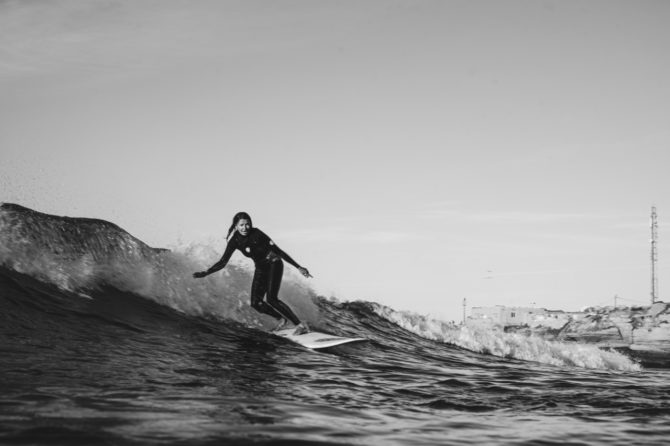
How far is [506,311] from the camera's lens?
87.9m

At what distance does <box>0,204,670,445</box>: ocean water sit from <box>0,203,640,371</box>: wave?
3cm

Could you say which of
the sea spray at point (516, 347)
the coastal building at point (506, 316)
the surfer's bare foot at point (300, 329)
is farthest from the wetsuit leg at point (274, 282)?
the coastal building at point (506, 316)

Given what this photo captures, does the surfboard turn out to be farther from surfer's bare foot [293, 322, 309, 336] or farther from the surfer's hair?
the surfer's hair

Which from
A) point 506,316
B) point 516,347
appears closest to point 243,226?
point 516,347

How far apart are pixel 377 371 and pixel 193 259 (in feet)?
20.4

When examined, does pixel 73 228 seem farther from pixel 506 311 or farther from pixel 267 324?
pixel 506 311

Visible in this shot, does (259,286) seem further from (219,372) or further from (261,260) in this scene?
(219,372)

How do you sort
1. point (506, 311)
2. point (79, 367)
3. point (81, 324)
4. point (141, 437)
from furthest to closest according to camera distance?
point (506, 311) → point (81, 324) → point (79, 367) → point (141, 437)

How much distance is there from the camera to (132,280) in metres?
11.8

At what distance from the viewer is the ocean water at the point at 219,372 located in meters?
4.19

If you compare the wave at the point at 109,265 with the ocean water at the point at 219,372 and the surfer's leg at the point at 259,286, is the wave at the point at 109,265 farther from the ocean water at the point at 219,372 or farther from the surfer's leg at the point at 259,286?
the surfer's leg at the point at 259,286

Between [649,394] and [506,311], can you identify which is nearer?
[649,394]

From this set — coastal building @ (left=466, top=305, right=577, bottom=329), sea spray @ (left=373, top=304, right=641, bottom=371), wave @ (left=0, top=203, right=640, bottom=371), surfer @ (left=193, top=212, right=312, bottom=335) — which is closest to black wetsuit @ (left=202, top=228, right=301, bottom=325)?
surfer @ (left=193, top=212, right=312, bottom=335)

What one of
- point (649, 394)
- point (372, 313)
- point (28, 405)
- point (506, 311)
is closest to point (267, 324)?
point (372, 313)
